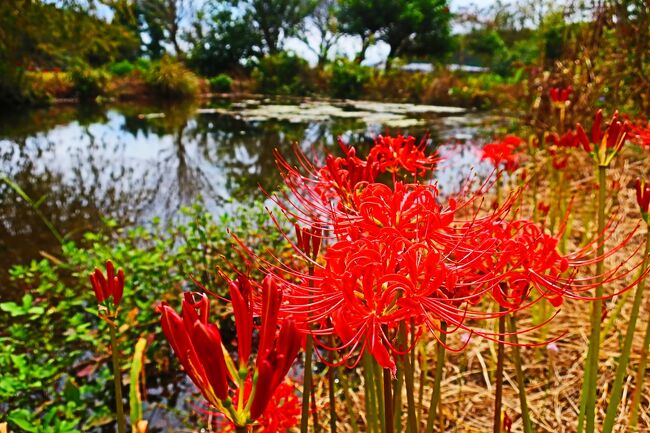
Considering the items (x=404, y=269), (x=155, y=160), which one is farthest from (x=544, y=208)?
(x=155, y=160)

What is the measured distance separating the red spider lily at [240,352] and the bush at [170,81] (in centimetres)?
1829

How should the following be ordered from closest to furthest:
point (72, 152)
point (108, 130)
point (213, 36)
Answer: point (72, 152), point (108, 130), point (213, 36)

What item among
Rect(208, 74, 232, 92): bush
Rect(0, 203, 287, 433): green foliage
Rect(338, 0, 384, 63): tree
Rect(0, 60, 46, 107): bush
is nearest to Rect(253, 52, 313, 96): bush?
Rect(208, 74, 232, 92): bush

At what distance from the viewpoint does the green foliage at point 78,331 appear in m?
1.74

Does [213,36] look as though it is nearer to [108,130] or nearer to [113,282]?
[108,130]

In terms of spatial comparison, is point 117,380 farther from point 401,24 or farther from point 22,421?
point 401,24

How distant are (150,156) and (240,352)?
24.6 feet

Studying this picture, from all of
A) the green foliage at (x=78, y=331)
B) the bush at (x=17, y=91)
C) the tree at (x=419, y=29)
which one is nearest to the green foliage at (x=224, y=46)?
the tree at (x=419, y=29)

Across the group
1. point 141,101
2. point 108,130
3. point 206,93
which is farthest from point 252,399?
point 206,93

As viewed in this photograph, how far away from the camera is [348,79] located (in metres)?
18.7

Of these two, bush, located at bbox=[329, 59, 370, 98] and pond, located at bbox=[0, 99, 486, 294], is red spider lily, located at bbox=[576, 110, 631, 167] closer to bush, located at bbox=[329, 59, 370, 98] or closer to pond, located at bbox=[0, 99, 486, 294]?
pond, located at bbox=[0, 99, 486, 294]

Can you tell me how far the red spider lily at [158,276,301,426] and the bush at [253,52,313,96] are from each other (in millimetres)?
20348

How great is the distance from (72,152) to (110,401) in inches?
253

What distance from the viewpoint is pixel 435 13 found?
76.8 feet
